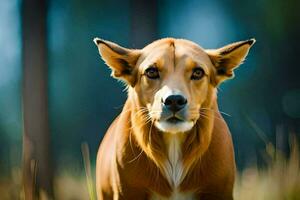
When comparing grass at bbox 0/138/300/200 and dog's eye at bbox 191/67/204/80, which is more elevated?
dog's eye at bbox 191/67/204/80

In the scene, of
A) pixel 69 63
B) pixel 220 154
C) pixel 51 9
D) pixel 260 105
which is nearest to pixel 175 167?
pixel 220 154

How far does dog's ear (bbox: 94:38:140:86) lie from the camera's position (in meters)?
3.40

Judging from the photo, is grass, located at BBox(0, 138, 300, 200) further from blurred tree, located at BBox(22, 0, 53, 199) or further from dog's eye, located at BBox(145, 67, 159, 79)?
dog's eye, located at BBox(145, 67, 159, 79)

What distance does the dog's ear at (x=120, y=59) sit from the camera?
3.40m

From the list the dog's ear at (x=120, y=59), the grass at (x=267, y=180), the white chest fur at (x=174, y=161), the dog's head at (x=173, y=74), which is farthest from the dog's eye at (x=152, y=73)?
the grass at (x=267, y=180)

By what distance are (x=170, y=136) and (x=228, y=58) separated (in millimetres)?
455

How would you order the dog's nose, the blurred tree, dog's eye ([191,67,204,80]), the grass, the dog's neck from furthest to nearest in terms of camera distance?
the blurred tree → the grass → the dog's neck → dog's eye ([191,67,204,80]) → the dog's nose

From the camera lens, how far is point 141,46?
3.78 metres

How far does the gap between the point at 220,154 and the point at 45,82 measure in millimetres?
1066

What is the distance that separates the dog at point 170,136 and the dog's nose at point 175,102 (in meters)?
0.16

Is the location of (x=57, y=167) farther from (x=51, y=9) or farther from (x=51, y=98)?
(x=51, y=9)

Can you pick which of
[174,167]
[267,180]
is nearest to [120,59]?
[174,167]

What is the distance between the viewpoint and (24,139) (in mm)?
3908

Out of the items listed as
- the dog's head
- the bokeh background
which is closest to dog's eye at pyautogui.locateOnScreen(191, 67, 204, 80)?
the dog's head
